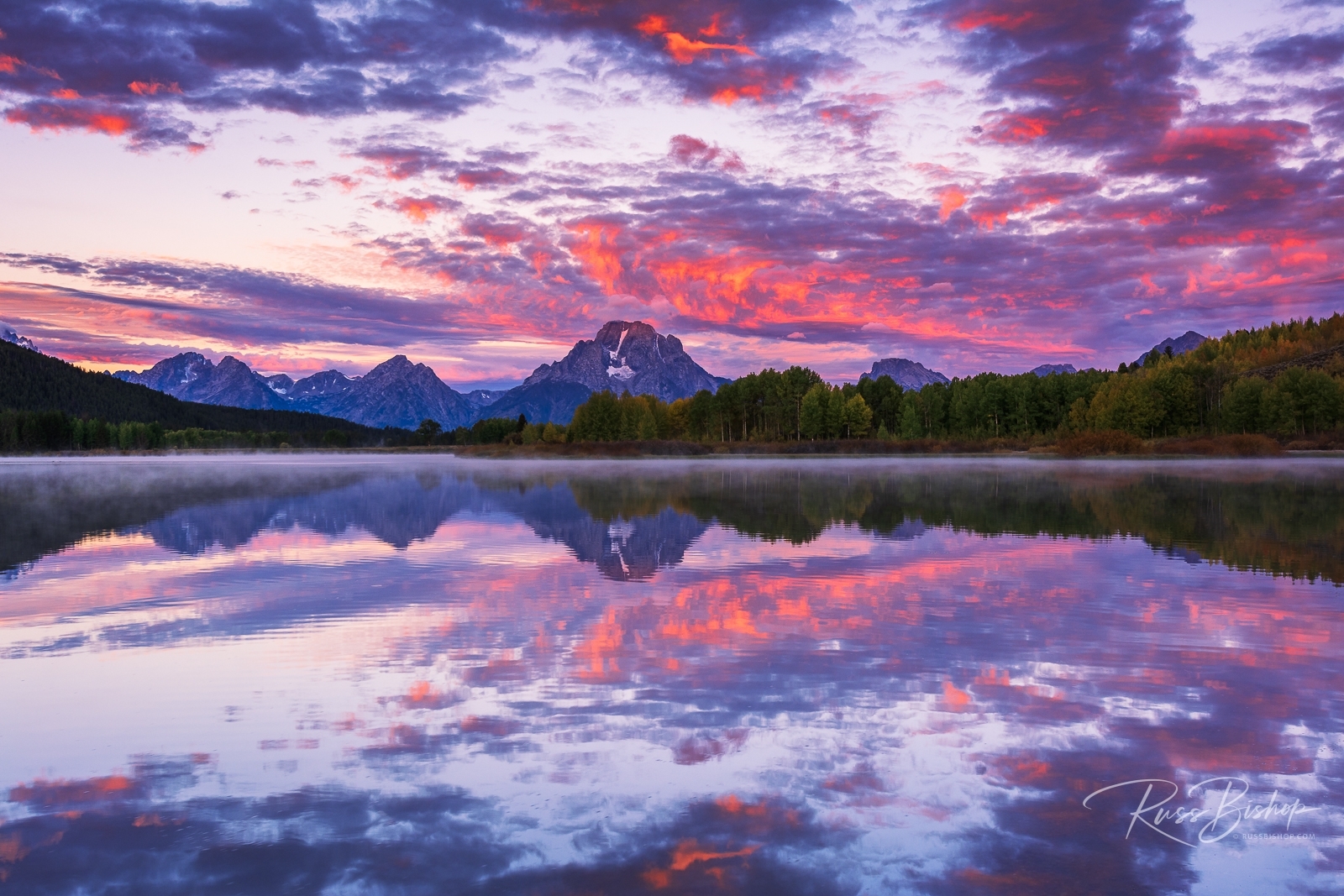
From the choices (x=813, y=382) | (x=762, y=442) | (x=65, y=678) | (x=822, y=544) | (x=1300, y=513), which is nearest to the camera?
(x=65, y=678)

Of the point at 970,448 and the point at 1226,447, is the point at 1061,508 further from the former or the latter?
the point at 970,448

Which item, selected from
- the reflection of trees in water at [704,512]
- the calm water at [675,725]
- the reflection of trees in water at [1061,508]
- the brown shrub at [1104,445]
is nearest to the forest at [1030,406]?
the brown shrub at [1104,445]

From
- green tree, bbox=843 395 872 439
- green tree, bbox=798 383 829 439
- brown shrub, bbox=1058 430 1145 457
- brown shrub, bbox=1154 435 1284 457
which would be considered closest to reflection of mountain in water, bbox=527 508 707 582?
brown shrub, bbox=1058 430 1145 457

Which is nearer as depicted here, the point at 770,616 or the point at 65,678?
the point at 65,678

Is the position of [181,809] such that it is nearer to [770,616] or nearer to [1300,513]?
[770,616]

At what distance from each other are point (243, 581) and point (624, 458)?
11534cm

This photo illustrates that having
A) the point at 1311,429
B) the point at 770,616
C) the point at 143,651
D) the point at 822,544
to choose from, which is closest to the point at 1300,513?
the point at 822,544

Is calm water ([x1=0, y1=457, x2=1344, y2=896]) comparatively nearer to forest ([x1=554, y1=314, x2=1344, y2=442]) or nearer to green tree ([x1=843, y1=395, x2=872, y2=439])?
forest ([x1=554, y1=314, x2=1344, y2=442])

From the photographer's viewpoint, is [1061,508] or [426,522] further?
[1061,508]

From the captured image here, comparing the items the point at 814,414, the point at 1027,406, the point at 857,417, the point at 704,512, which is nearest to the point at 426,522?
the point at 704,512

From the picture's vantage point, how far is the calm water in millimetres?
5691

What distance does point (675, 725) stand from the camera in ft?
26.7

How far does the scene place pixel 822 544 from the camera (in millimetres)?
22016

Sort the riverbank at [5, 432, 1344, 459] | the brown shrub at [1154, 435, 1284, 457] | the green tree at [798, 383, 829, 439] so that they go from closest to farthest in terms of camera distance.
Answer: the brown shrub at [1154, 435, 1284, 457], the riverbank at [5, 432, 1344, 459], the green tree at [798, 383, 829, 439]
